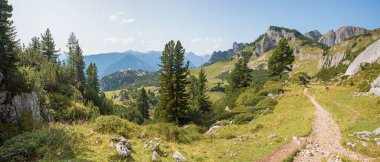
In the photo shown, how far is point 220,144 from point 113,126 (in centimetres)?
1010

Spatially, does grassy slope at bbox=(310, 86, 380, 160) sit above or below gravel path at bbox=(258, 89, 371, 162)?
above

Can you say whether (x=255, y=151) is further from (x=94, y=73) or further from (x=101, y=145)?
(x=94, y=73)

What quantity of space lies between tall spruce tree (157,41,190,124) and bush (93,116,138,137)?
20879 millimetres

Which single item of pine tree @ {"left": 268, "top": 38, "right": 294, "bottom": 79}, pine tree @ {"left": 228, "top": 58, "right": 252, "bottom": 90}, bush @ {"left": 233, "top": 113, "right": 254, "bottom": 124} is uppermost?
pine tree @ {"left": 268, "top": 38, "right": 294, "bottom": 79}

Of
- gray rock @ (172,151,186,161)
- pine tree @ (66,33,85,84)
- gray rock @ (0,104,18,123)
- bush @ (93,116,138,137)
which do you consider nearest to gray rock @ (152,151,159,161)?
gray rock @ (172,151,186,161)

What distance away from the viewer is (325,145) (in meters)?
20.7

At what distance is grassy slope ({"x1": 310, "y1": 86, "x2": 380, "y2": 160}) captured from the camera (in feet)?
66.3

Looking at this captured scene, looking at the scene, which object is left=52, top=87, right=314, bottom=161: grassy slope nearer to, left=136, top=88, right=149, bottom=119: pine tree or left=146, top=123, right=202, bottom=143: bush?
left=146, top=123, right=202, bottom=143: bush

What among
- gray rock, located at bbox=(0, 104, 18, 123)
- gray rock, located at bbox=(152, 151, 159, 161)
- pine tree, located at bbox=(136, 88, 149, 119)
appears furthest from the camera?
pine tree, located at bbox=(136, 88, 149, 119)

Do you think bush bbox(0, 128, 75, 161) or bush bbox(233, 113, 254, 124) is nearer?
bush bbox(0, 128, 75, 161)

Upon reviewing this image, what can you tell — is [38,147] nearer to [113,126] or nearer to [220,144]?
[113,126]

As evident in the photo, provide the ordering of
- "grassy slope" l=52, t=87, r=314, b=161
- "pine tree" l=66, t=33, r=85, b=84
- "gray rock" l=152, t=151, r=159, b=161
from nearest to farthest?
"grassy slope" l=52, t=87, r=314, b=161 < "gray rock" l=152, t=151, r=159, b=161 < "pine tree" l=66, t=33, r=85, b=84

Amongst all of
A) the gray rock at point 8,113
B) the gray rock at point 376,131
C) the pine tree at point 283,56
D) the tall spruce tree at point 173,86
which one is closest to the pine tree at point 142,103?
the pine tree at point 283,56

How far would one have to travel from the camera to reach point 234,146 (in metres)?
22.1
